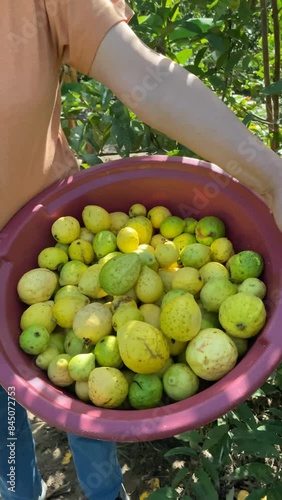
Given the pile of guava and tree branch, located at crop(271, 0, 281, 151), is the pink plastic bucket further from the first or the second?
tree branch, located at crop(271, 0, 281, 151)

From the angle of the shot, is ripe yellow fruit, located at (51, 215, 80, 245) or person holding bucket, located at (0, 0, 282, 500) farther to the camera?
ripe yellow fruit, located at (51, 215, 80, 245)

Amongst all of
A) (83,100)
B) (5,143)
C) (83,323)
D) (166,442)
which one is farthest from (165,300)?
(83,100)

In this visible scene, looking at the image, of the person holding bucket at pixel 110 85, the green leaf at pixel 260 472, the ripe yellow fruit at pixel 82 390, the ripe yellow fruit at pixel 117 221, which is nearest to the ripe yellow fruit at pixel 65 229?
the ripe yellow fruit at pixel 117 221

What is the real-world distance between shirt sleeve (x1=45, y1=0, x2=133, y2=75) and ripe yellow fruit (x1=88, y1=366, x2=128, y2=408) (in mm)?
657

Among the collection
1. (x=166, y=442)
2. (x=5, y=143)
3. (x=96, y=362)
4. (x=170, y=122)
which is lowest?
(x=166, y=442)

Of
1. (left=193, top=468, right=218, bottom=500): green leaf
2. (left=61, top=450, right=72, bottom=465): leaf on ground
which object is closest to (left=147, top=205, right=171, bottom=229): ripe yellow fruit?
(left=193, top=468, right=218, bottom=500): green leaf

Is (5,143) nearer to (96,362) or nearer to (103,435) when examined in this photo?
(96,362)

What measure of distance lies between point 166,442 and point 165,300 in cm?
88

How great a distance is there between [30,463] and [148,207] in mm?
890

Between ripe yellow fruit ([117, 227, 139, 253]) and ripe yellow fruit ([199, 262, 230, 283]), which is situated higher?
ripe yellow fruit ([199, 262, 230, 283])

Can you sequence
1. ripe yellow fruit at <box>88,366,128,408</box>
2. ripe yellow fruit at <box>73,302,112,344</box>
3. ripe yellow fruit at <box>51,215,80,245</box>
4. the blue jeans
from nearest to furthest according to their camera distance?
ripe yellow fruit at <box>88,366,128,408</box> < ripe yellow fruit at <box>73,302,112,344</box> < the blue jeans < ripe yellow fruit at <box>51,215,80,245</box>

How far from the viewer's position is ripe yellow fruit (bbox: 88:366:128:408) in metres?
1.08

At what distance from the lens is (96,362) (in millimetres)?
1190

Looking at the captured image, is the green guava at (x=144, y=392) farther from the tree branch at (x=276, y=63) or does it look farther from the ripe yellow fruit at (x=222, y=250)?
the tree branch at (x=276, y=63)
